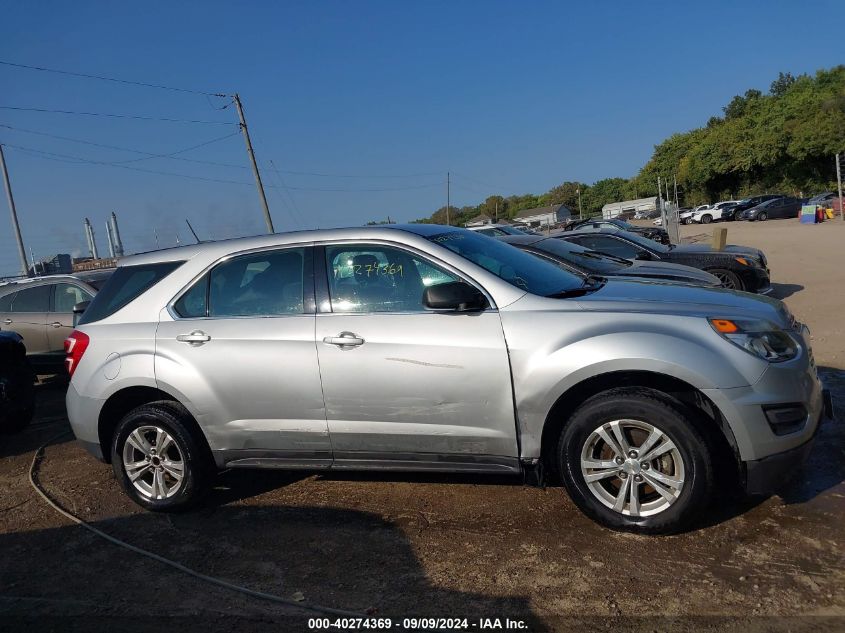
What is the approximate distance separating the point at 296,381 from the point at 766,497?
9.59 ft

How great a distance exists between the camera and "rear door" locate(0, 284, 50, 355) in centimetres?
958

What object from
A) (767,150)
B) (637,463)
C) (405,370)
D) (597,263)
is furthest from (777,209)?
(405,370)

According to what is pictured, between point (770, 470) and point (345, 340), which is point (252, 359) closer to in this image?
point (345, 340)

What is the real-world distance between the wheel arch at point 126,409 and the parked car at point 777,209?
155ft

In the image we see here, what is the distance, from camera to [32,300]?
986 cm

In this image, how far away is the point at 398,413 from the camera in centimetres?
402

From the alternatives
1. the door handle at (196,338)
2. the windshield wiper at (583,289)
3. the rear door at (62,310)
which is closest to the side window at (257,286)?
the door handle at (196,338)

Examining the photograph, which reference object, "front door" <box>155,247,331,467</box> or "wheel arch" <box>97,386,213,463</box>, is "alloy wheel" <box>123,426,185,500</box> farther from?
"front door" <box>155,247,331,467</box>

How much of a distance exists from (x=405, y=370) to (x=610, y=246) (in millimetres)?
8396

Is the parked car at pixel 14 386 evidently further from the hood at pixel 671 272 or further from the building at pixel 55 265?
the building at pixel 55 265

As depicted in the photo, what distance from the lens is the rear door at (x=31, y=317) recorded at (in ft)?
31.4

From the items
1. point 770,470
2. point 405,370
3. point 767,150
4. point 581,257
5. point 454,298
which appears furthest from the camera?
point 767,150

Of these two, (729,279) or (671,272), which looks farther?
(729,279)

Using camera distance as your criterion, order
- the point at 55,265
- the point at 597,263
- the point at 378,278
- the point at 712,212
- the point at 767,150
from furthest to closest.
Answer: the point at 767,150, the point at 712,212, the point at 55,265, the point at 597,263, the point at 378,278
